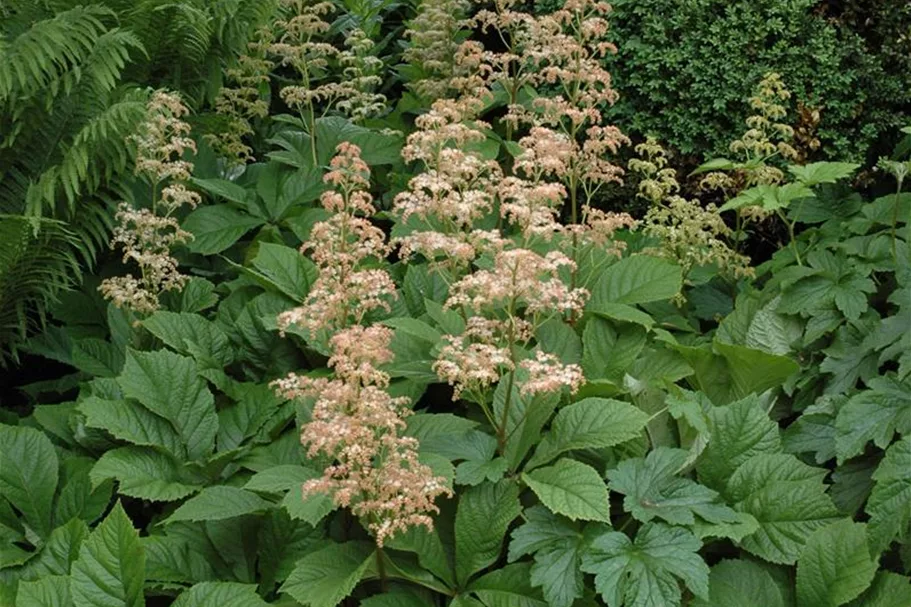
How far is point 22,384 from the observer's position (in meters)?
3.96

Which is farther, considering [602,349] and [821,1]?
[821,1]

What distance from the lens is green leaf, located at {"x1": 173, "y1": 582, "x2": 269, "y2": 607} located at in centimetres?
239

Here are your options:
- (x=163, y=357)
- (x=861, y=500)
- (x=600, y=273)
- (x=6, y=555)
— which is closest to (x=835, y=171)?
(x=600, y=273)

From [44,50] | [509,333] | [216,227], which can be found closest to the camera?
[509,333]

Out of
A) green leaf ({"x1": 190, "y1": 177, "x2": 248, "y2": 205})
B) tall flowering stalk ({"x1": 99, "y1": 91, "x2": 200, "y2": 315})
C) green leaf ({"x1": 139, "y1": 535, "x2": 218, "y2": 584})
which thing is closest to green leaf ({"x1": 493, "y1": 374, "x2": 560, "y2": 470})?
green leaf ({"x1": 139, "y1": 535, "x2": 218, "y2": 584})

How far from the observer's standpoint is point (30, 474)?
2.85 metres

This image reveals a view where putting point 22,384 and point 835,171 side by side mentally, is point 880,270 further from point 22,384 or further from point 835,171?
point 22,384

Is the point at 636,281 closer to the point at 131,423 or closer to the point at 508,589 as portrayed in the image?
the point at 508,589

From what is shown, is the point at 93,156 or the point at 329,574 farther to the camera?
the point at 93,156

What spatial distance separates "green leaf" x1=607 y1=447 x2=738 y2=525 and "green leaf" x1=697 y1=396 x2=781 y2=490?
88mm

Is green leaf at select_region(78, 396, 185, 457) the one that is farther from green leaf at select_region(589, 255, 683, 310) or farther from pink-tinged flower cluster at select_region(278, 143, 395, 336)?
green leaf at select_region(589, 255, 683, 310)

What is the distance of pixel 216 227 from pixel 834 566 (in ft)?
7.96

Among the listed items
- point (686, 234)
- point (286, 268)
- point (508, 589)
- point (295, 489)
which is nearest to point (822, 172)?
point (686, 234)

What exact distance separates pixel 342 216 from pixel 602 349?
874 millimetres
